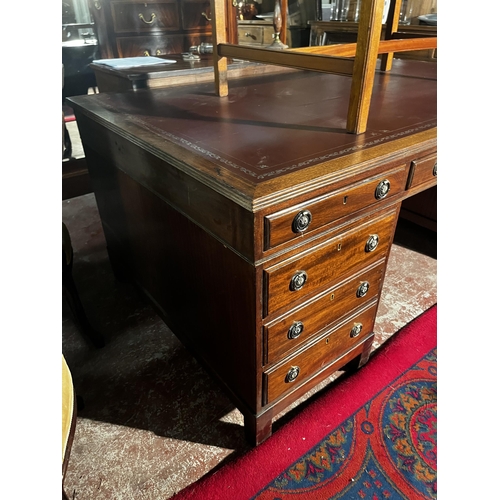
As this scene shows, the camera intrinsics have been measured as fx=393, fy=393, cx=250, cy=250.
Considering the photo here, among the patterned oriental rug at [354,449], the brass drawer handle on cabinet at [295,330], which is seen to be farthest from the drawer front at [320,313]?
the patterned oriental rug at [354,449]

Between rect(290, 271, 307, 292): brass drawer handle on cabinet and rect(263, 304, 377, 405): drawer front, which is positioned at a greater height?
rect(290, 271, 307, 292): brass drawer handle on cabinet

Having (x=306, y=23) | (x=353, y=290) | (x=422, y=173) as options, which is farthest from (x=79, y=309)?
(x=306, y=23)

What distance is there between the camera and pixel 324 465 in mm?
1194

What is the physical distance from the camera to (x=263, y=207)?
773 mm

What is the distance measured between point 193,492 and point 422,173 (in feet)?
3.70

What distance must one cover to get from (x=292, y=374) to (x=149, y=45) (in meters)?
2.86

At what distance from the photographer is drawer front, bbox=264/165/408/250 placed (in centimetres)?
83

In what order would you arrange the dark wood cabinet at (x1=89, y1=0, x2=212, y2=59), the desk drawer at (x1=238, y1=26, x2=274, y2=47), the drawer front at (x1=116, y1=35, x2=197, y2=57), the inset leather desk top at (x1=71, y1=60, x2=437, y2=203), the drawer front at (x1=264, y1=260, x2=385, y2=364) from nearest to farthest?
the inset leather desk top at (x1=71, y1=60, x2=437, y2=203) → the drawer front at (x1=264, y1=260, x2=385, y2=364) → the dark wood cabinet at (x1=89, y1=0, x2=212, y2=59) → the drawer front at (x1=116, y1=35, x2=197, y2=57) → the desk drawer at (x1=238, y1=26, x2=274, y2=47)

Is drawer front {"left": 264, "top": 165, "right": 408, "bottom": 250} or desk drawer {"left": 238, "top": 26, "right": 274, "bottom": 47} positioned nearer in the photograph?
drawer front {"left": 264, "top": 165, "right": 408, "bottom": 250}

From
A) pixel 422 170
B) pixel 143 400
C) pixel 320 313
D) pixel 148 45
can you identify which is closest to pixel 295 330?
pixel 320 313

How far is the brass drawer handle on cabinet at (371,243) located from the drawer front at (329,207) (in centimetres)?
12

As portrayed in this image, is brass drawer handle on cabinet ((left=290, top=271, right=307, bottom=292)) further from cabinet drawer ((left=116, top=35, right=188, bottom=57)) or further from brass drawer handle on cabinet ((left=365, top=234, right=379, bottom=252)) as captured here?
cabinet drawer ((left=116, top=35, right=188, bottom=57))

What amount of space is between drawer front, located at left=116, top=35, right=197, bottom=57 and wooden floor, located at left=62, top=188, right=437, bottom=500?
6.21 ft

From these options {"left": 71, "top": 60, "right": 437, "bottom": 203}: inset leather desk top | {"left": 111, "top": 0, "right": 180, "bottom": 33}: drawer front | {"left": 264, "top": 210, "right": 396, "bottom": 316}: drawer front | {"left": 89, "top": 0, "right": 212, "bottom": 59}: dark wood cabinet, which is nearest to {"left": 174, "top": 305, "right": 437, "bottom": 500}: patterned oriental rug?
{"left": 264, "top": 210, "right": 396, "bottom": 316}: drawer front
